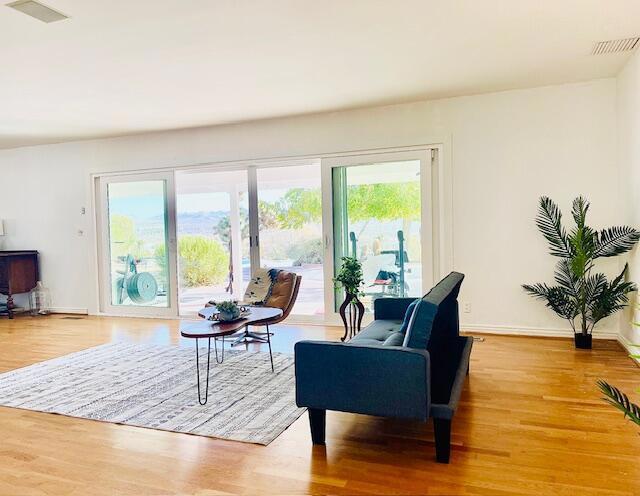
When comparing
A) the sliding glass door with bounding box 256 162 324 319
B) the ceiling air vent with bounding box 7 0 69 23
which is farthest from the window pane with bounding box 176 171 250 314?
the ceiling air vent with bounding box 7 0 69 23

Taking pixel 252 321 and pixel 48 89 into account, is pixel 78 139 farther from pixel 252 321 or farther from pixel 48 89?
pixel 252 321

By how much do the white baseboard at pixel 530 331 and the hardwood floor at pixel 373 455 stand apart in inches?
53.3

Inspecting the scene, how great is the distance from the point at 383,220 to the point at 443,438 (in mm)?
3558

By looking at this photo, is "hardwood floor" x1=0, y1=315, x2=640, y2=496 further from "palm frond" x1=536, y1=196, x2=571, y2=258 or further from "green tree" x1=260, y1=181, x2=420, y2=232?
"green tree" x1=260, y1=181, x2=420, y2=232

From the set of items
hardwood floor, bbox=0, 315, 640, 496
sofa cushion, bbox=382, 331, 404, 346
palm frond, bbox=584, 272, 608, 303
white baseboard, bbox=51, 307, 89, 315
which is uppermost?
palm frond, bbox=584, 272, 608, 303

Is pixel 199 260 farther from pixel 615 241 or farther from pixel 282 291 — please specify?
pixel 615 241

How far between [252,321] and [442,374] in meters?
1.69

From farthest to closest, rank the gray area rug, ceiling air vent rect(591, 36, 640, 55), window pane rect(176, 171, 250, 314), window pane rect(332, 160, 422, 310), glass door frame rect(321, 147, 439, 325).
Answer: window pane rect(176, 171, 250, 314) < window pane rect(332, 160, 422, 310) < glass door frame rect(321, 147, 439, 325) < ceiling air vent rect(591, 36, 640, 55) < the gray area rug

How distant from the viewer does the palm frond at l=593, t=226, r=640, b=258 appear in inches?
167

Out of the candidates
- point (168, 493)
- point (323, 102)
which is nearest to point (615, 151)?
point (323, 102)

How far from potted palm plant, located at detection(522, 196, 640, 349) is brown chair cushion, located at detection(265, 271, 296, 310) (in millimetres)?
2430

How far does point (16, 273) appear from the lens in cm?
716

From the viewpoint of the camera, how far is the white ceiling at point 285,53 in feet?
9.95

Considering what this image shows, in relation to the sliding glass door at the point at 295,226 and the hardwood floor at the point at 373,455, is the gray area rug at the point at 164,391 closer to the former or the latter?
the hardwood floor at the point at 373,455
